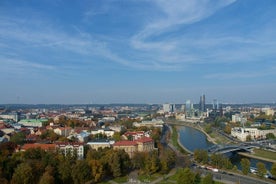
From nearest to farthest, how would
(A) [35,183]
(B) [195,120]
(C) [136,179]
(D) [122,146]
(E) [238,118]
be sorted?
1. (A) [35,183]
2. (C) [136,179]
3. (D) [122,146]
4. (E) [238,118]
5. (B) [195,120]

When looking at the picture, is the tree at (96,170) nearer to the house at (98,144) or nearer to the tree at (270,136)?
the house at (98,144)

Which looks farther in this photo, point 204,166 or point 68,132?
point 68,132

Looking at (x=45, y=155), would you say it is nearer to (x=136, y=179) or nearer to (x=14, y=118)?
(x=136, y=179)

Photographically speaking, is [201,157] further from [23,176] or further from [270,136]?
[270,136]

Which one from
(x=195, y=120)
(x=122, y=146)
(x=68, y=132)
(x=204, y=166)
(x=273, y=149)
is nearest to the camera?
(x=204, y=166)

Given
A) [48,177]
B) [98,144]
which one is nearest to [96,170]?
[48,177]

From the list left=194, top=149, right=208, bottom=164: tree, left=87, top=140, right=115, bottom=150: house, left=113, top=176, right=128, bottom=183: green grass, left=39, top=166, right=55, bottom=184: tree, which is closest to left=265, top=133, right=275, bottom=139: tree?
left=194, top=149, right=208, bottom=164: tree

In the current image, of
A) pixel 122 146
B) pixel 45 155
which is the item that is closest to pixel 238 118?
pixel 122 146

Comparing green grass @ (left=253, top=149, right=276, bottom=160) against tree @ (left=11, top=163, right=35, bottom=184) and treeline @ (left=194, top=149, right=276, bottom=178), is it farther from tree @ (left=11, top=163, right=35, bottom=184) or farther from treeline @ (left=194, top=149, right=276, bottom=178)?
tree @ (left=11, top=163, right=35, bottom=184)
